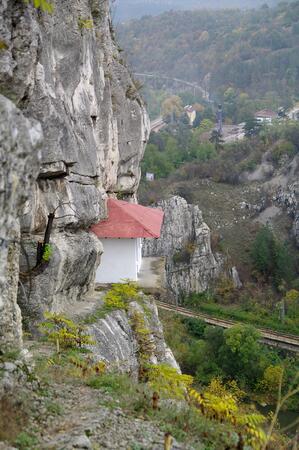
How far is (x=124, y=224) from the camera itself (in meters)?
17.3

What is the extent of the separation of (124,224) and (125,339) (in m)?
3.73

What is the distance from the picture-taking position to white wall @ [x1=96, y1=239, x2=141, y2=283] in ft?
57.7

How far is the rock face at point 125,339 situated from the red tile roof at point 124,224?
1807 mm

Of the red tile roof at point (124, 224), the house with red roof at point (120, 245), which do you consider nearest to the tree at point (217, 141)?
the red tile roof at point (124, 224)

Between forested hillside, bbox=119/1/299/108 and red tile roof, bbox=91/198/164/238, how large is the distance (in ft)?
352

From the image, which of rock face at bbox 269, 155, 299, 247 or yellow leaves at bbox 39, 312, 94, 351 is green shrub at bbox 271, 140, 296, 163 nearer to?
rock face at bbox 269, 155, 299, 247

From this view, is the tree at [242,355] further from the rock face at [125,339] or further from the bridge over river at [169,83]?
the bridge over river at [169,83]

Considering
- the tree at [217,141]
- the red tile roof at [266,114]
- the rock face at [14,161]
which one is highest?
the red tile roof at [266,114]

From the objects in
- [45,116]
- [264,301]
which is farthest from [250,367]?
[45,116]

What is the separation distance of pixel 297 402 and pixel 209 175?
43.5 metres

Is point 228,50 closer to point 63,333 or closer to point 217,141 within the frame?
point 217,141

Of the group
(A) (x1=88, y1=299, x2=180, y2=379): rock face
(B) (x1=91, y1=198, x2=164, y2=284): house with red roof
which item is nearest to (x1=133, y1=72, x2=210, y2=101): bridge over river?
(B) (x1=91, y1=198, x2=164, y2=284): house with red roof

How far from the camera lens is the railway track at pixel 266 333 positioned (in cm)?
4234

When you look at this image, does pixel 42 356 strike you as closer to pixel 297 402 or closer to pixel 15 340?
pixel 15 340
